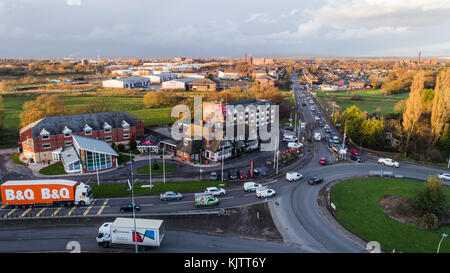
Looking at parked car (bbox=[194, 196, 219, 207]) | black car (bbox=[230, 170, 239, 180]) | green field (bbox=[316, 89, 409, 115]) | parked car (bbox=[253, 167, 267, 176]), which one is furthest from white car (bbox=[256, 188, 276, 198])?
green field (bbox=[316, 89, 409, 115])

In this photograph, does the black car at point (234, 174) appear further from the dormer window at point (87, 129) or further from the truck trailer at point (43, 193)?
the dormer window at point (87, 129)

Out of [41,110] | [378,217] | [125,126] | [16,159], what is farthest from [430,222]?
[41,110]

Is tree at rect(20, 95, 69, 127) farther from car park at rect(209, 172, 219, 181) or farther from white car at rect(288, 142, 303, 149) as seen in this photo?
white car at rect(288, 142, 303, 149)

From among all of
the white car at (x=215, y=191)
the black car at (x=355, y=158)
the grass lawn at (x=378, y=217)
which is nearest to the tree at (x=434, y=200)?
the grass lawn at (x=378, y=217)

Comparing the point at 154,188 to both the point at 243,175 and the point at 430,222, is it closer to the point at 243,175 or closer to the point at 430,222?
the point at 243,175
